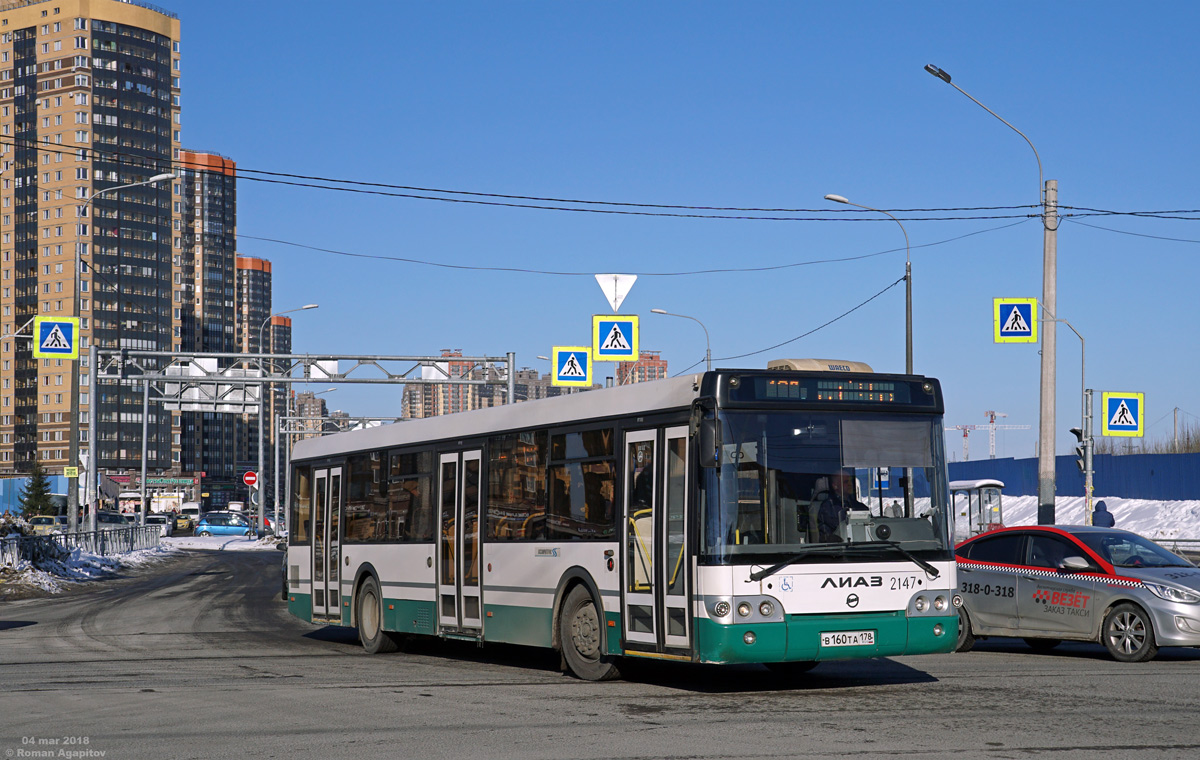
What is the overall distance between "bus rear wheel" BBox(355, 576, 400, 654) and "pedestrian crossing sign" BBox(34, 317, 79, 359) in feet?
67.1

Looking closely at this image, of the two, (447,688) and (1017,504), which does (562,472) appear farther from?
(1017,504)

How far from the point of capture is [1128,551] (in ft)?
46.5

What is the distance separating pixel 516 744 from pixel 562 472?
14.0 feet

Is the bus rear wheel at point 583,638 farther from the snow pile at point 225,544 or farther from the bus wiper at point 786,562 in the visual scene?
the snow pile at point 225,544

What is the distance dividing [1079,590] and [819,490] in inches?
185

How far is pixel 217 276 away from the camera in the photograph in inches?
7800

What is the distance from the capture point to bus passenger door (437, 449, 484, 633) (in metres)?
14.0

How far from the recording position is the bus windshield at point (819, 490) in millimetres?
10656

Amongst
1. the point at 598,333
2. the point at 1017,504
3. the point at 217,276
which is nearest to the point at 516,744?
the point at 598,333

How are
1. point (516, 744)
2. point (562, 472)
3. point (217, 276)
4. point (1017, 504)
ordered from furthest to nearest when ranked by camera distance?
point (217, 276) → point (1017, 504) → point (562, 472) → point (516, 744)

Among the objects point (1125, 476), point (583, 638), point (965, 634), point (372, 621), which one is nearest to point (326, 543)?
Answer: point (372, 621)

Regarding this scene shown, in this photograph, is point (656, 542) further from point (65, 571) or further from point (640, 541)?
point (65, 571)

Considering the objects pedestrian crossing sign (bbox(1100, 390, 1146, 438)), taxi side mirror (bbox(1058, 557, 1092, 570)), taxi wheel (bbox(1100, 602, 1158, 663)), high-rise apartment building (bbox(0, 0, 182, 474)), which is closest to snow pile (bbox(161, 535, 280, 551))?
pedestrian crossing sign (bbox(1100, 390, 1146, 438))

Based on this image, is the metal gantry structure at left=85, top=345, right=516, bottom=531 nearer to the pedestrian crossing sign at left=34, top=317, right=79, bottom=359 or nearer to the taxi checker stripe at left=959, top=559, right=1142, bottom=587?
the pedestrian crossing sign at left=34, top=317, right=79, bottom=359
